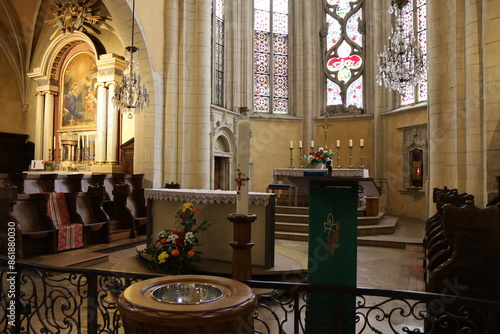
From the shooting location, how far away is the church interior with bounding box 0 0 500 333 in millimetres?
4996

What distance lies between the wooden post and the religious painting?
33.0 feet

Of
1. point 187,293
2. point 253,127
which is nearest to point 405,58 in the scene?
Answer: point 187,293

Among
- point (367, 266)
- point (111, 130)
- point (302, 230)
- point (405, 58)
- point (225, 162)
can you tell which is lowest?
point (367, 266)

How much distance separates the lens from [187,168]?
33.2ft

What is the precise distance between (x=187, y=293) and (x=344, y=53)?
47.0 feet

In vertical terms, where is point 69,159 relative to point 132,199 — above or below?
above

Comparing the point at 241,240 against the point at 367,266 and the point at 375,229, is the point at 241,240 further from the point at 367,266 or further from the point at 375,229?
the point at 375,229

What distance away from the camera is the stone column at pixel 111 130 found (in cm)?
1116

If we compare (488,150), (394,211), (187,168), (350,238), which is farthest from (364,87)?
(350,238)

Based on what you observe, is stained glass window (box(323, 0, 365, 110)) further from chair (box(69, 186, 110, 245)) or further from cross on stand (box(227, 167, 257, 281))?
cross on stand (box(227, 167, 257, 281))

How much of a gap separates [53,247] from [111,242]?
1.23m

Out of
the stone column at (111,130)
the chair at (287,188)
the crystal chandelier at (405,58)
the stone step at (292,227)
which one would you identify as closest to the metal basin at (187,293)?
Answer: the crystal chandelier at (405,58)

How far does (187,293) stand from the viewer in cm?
175

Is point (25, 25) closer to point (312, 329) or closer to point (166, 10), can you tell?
point (166, 10)
